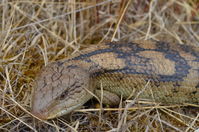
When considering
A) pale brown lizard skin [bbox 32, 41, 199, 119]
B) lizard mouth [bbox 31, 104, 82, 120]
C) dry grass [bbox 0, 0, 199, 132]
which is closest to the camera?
lizard mouth [bbox 31, 104, 82, 120]

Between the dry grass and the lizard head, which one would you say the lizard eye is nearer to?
the lizard head

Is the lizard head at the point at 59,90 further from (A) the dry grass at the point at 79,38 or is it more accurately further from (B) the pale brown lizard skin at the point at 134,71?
(A) the dry grass at the point at 79,38

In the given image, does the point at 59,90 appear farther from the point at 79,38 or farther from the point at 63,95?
the point at 79,38

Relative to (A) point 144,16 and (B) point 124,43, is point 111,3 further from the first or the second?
(B) point 124,43

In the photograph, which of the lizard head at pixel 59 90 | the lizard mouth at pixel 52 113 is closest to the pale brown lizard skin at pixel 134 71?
the lizard head at pixel 59 90

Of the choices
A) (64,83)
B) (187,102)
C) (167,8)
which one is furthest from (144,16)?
(64,83)

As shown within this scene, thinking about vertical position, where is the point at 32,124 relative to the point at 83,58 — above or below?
below

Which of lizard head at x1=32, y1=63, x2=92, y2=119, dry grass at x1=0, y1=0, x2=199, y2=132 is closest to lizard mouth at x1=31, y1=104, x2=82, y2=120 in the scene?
lizard head at x1=32, y1=63, x2=92, y2=119
